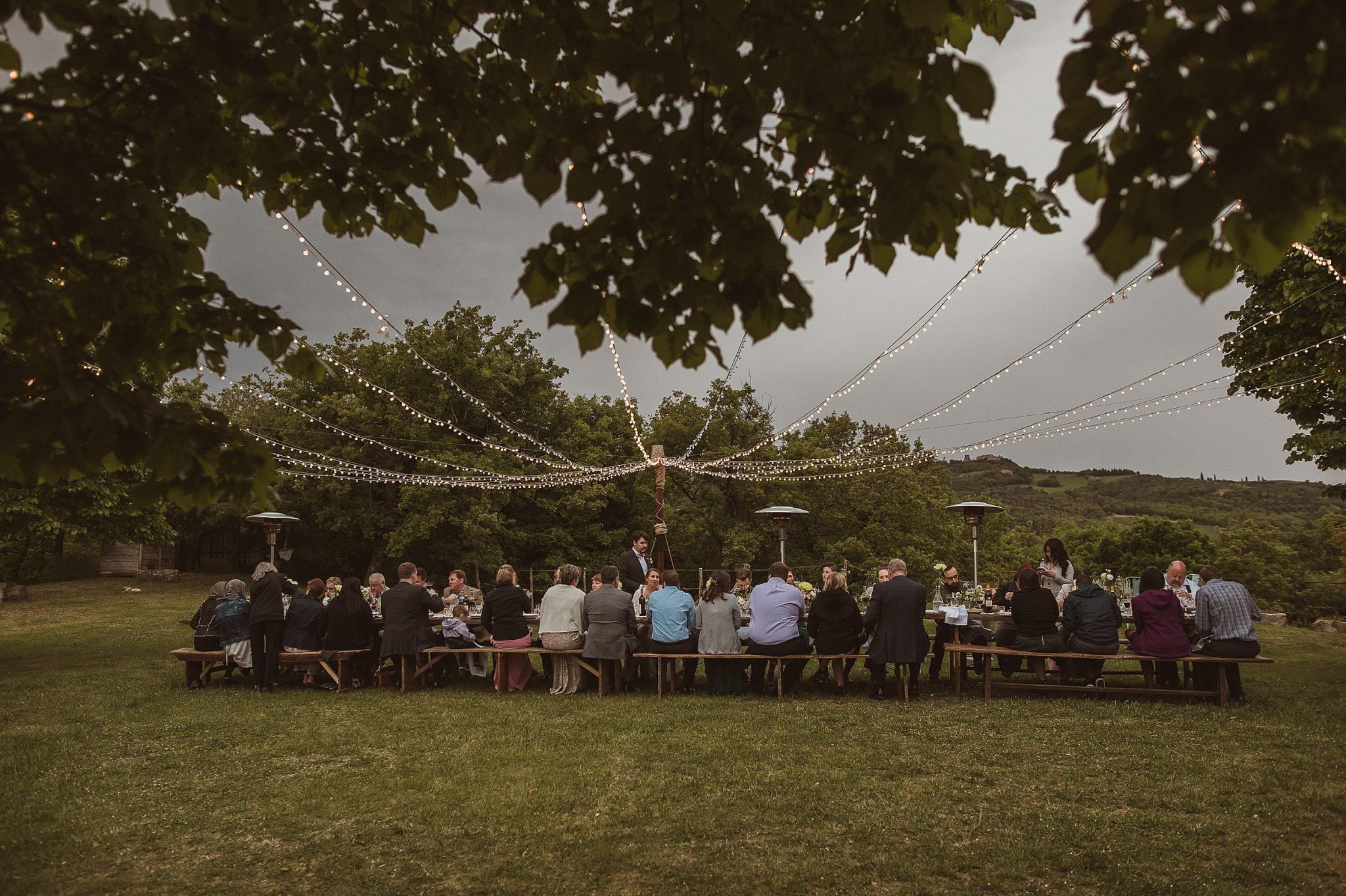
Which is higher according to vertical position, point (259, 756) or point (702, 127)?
point (702, 127)

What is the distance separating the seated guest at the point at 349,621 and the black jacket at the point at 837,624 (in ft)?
16.9

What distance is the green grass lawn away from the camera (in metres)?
3.95

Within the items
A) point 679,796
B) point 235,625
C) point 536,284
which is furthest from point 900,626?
point 235,625

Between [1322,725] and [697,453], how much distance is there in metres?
22.2

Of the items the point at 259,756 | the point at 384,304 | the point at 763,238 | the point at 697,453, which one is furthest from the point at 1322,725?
the point at 384,304

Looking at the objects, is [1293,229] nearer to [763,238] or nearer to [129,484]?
[763,238]

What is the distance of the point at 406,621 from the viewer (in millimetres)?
9203

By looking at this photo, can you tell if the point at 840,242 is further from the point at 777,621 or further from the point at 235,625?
the point at 235,625

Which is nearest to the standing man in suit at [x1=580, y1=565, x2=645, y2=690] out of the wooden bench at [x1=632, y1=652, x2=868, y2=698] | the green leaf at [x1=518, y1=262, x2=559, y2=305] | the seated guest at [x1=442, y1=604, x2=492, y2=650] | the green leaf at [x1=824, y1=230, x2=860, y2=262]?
the wooden bench at [x1=632, y1=652, x2=868, y2=698]

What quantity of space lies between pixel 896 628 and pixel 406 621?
208 inches

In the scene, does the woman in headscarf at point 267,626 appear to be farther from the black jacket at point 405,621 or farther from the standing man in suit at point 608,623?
the standing man in suit at point 608,623

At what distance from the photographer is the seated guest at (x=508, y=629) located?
357 inches

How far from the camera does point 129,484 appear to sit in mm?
12305

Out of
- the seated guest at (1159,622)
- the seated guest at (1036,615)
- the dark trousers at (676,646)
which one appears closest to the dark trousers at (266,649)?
the dark trousers at (676,646)
